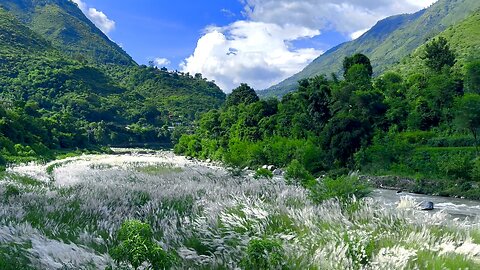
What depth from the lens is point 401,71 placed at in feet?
311

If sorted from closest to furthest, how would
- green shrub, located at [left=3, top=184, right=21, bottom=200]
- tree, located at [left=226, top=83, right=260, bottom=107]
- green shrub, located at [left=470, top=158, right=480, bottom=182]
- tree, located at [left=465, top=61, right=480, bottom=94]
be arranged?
green shrub, located at [left=3, top=184, right=21, bottom=200] → green shrub, located at [left=470, top=158, right=480, bottom=182] → tree, located at [left=465, top=61, right=480, bottom=94] → tree, located at [left=226, top=83, right=260, bottom=107]

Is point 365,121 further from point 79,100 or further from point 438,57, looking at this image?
point 79,100

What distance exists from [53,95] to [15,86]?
8.52 meters

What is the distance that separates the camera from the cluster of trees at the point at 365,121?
1769 inches

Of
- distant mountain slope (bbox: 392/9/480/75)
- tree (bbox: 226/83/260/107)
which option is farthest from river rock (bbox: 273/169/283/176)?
distant mountain slope (bbox: 392/9/480/75)

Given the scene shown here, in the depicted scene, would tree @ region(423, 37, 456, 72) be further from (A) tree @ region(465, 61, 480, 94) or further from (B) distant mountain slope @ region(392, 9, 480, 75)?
(B) distant mountain slope @ region(392, 9, 480, 75)

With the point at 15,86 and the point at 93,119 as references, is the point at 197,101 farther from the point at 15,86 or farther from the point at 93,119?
the point at 15,86

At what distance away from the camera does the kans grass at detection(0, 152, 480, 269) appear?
5.30 m

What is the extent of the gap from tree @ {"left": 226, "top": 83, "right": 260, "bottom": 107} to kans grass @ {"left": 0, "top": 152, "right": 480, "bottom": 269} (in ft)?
252

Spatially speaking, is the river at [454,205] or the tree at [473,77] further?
the tree at [473,77]

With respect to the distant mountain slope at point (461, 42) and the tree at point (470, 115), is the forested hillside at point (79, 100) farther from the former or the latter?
the distant mountain slope at point (461, 42)

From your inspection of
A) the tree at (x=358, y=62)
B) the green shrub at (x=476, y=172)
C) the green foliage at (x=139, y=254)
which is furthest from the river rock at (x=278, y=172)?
the green foliage at (x=139, y=254)

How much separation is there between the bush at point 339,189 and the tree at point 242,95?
74.3 m

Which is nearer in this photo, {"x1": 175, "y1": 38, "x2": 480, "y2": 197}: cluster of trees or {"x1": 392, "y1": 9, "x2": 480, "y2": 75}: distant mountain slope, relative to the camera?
{"x1": 175, "y1": 38, "x2": 480, "y2": 197}: cluster of trees
